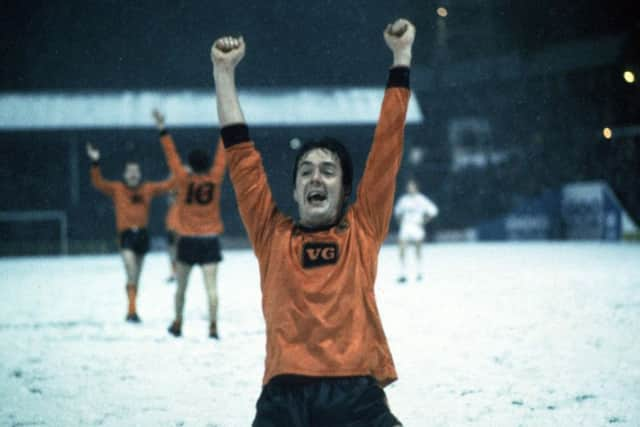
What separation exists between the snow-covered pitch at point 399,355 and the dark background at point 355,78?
1123cm

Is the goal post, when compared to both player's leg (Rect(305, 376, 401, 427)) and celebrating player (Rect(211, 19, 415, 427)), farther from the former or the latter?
player's leg (Rect(305, 376, 401, 427))

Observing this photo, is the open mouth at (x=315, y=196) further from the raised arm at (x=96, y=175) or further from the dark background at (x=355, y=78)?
the dark background at (x=355, y=78)

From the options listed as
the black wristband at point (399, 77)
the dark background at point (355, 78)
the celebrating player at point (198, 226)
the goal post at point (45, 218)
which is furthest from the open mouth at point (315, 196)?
the goal post at point (45, 218)

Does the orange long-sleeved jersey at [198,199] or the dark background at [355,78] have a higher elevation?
the dark background at [355,78]

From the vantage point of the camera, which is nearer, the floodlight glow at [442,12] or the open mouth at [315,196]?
the open mouth at [315,196]

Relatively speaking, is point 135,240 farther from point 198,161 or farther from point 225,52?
point 225,52

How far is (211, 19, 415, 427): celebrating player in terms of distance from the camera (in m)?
2.03

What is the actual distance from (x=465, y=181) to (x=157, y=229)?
12.5 m

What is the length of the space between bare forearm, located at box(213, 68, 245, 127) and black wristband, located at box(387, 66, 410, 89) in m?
0.56

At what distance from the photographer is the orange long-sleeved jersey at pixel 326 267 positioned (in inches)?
80.3

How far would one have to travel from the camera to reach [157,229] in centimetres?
2238

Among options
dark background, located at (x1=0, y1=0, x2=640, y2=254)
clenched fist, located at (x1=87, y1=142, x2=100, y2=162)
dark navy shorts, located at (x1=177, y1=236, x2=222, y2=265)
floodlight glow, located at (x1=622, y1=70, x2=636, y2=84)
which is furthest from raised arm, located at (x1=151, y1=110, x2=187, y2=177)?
floodlight glow, located at (x1=622, y1=70, x2=636, y2=84)

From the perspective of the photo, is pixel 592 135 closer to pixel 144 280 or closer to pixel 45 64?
pixel 144 280

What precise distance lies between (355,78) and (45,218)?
1223 centimetres
